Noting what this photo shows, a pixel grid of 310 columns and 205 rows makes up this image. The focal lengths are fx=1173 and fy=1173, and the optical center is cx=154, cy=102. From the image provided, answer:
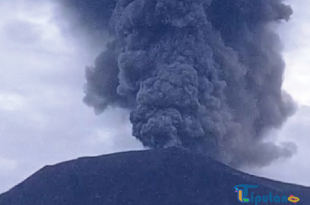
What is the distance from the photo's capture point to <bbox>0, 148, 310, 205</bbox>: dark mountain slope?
3381 inches

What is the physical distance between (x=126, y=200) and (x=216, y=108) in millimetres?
11066

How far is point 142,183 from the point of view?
288 ft

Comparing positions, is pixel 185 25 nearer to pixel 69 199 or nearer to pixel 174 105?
pixel 174 105

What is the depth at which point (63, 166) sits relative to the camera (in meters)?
92.1
